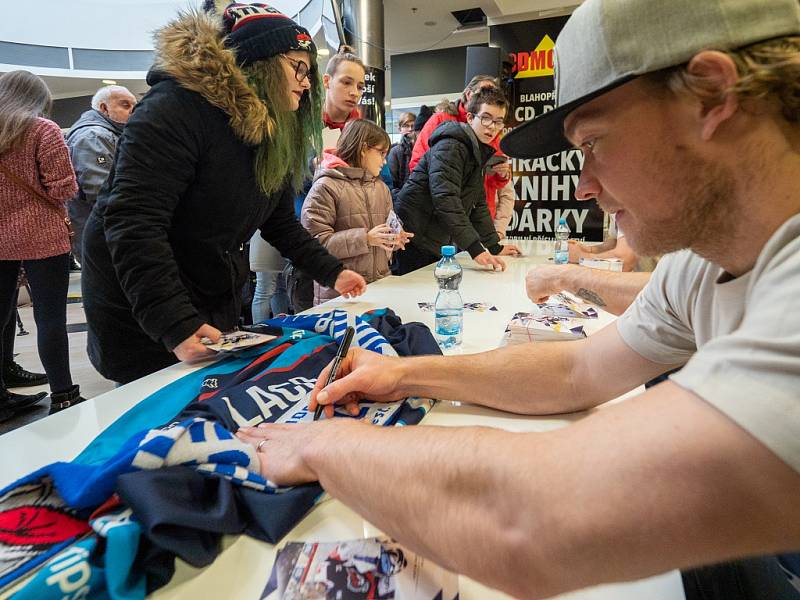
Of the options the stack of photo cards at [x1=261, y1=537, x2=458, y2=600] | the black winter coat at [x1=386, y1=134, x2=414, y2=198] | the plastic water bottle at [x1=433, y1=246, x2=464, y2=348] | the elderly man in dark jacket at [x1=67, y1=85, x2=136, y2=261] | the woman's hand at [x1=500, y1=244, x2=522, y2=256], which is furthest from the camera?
the black winter coat at [x1=386, y1=134, x2=414, y2=198]

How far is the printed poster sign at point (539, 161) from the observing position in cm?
515

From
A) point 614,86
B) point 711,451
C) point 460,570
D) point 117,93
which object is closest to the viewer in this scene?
point 711,451

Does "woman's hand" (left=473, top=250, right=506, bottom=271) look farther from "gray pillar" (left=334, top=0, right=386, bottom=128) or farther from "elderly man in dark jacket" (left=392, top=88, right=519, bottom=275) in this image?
"gray pillar" (left=334, top=0, right=386, bottom=128)

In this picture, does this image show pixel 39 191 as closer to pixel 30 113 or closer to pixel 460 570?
pixel 30 113

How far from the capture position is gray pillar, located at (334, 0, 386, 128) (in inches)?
185

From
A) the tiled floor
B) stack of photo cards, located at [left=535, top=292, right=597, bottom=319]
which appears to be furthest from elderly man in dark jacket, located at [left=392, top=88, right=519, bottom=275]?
the tiled floor

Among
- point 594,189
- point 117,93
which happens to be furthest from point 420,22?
point 594,189

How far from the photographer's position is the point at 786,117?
570mm

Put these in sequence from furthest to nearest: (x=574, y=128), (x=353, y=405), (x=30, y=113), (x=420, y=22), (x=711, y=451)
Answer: (x=420, y=22), (x=30, y=113), (x=353, y=405), (x=574, y=128), (x=711, y=451)

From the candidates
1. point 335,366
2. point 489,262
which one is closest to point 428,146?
point 489,262

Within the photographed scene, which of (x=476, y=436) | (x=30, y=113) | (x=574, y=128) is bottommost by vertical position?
(x=476, y=436)

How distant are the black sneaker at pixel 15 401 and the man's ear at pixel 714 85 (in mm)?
3451

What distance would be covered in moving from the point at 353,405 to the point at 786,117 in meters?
0.77

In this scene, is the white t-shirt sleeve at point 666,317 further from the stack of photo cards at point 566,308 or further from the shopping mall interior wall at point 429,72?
the shopping mall interior wall at point 429,72
